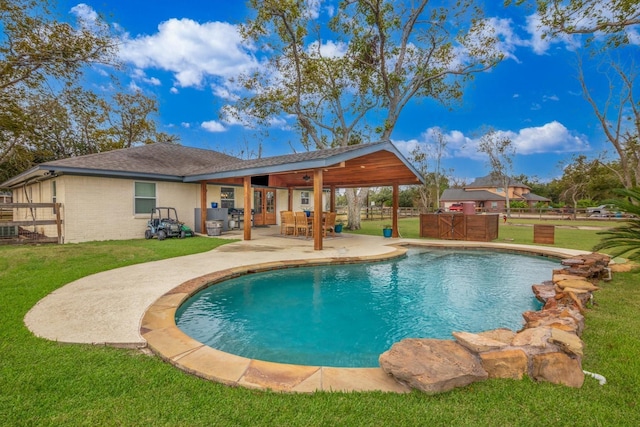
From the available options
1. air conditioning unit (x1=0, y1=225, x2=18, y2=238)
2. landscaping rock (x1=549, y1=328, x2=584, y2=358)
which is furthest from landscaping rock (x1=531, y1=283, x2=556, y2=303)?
air conditioning unit (x1=0, y1=225, x2=18, y2=238)

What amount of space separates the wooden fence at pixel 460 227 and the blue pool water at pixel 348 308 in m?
4.25

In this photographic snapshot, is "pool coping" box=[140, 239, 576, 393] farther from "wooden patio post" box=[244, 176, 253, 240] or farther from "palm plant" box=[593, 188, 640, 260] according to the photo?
"wooden patio post" box=[244, 176, 253, 240]

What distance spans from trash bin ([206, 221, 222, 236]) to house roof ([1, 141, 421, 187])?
1.72m

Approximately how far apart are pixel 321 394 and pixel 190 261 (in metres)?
5.56

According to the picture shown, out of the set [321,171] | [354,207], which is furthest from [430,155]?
[321,171]

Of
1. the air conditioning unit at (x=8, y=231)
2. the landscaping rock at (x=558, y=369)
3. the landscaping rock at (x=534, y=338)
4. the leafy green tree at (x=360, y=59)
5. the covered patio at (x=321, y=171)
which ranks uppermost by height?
the leafy green tree at (x=360, y=59)

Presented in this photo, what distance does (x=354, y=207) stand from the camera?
54.9 ft

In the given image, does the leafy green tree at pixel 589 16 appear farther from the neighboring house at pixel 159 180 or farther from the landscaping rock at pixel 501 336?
the landscaping rock at pixel 501 336

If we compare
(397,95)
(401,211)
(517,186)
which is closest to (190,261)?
(397,95)

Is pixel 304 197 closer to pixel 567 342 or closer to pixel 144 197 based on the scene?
pixel 144 197

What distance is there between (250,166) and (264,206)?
692 centimetres

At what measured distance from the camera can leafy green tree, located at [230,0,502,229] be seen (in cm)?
1488

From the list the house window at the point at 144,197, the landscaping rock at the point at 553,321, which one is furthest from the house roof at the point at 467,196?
the landscaping rock at the point at 553,321

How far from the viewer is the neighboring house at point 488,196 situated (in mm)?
45031
